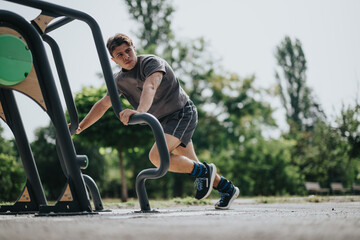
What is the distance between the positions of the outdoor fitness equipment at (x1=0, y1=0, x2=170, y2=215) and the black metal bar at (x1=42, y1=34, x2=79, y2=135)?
11.3 inches

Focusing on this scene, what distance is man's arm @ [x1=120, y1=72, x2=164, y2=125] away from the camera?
3.16 m

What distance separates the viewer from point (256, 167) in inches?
795

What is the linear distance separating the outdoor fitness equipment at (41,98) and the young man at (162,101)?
0.68 ft

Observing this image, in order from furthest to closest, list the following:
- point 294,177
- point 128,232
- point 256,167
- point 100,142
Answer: point 256,167
point 294,177
point 100,142
point 128,232

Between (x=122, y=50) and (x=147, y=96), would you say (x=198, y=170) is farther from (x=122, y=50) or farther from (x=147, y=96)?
(x=122, y=50)

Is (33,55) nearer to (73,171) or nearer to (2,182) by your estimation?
(73,171)

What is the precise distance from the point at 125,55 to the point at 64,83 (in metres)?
0.60

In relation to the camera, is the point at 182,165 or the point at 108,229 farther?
the point at 182,165

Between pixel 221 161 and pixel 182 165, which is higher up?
pixel 182 165

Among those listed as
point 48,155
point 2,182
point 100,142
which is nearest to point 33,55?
point 2,182

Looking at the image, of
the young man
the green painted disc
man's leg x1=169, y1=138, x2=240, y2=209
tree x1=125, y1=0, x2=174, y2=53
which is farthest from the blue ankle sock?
tree x1=125, y1=0, x2=174, y2=53

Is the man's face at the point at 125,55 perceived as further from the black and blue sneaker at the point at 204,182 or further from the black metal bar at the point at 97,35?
Answer: the black and blue sneaker at the point at 204,182

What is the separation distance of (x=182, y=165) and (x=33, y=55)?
148cm

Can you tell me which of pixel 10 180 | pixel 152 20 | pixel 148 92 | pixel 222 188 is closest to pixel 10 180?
pixel 10 180
